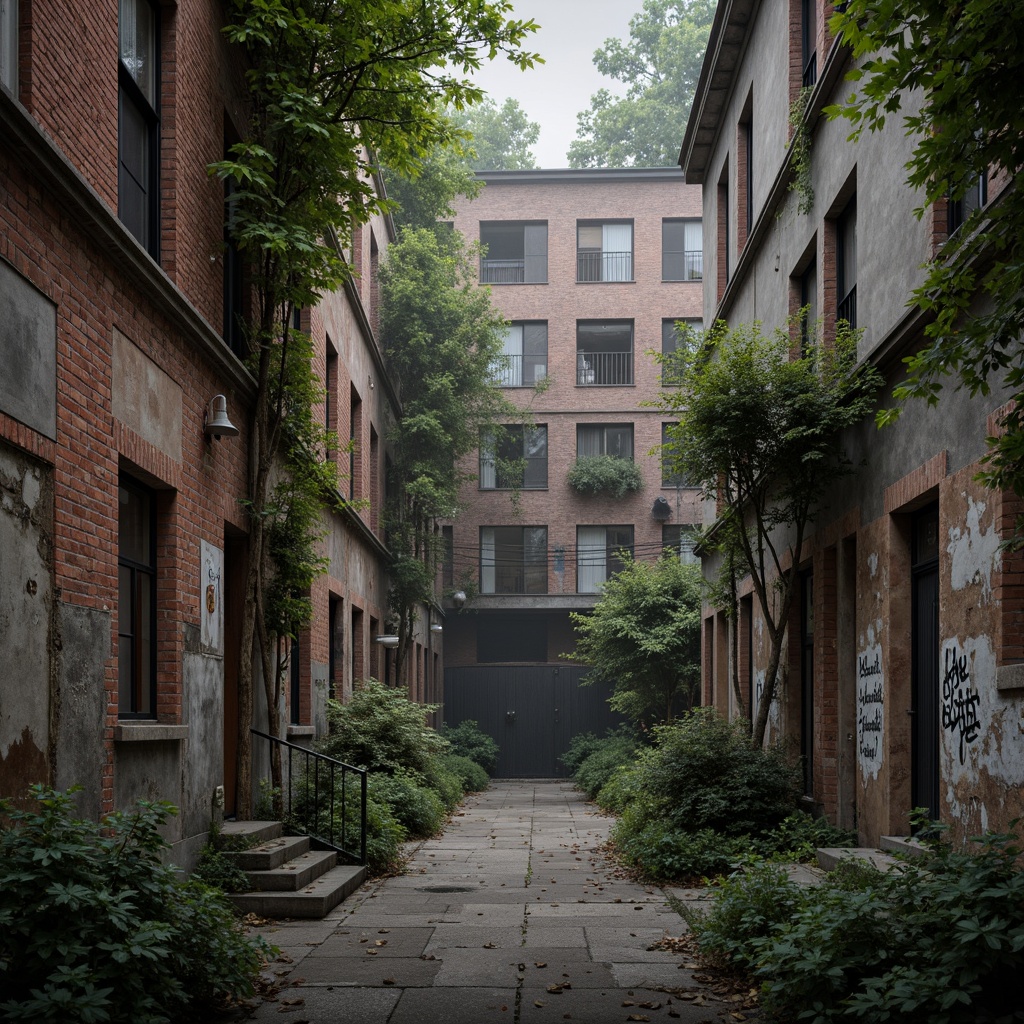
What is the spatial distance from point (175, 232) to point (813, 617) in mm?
7924

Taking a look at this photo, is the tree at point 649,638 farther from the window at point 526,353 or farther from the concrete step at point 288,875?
the concrete step at point 288,875

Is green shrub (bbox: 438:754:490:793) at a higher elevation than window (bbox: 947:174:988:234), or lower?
lower

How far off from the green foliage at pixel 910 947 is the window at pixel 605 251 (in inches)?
1254

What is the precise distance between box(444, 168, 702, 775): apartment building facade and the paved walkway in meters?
23.3

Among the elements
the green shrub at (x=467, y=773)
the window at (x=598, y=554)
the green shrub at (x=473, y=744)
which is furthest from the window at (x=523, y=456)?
the green shrub at (x=467, y=773)

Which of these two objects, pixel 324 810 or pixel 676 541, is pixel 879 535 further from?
pixel 676 541

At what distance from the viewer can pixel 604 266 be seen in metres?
37.5

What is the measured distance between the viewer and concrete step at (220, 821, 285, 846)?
34.2ft

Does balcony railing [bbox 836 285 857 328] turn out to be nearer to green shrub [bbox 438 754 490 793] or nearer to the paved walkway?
the paved walkway

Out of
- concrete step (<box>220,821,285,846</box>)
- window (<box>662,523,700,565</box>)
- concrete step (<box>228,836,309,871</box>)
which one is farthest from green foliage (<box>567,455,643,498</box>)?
concrete step (<box>228,836,309,871</box>)

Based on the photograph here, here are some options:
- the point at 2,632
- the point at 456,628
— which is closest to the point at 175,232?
the point at 2,632

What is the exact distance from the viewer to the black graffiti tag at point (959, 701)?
8.67 meters

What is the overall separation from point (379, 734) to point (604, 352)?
22.5 metres

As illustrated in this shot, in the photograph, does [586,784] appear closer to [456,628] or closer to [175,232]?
[456,628]
